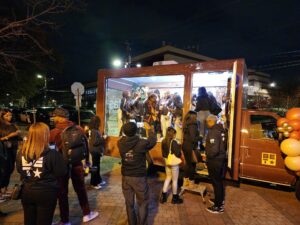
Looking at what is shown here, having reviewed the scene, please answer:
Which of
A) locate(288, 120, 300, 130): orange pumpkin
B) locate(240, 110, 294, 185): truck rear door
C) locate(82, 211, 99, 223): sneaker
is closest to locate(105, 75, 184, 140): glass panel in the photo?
locate(240, 110, 294, 185): truck rear door

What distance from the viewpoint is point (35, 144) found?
2732 mm

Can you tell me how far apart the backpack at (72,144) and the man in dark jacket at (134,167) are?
31.5 inches

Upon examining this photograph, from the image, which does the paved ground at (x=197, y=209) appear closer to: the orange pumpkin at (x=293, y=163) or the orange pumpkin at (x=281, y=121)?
the orange pumpkin at (x=293, y=163)

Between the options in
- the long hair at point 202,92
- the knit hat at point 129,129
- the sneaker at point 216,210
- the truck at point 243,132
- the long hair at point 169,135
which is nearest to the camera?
the knit hat at point 129,129

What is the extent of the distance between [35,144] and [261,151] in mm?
5049

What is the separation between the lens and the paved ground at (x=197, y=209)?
4.37 metres

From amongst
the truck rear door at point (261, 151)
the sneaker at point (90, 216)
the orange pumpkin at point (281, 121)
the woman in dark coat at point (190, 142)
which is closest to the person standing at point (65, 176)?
the sneaker at point (90, 216)

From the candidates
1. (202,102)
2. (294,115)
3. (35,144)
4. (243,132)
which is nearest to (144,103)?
(202,102)

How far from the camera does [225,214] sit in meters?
4.71

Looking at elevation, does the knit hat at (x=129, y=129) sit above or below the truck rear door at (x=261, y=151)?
above

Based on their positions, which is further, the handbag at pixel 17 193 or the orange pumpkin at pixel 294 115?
the orange pumpkin at pixel 294 115

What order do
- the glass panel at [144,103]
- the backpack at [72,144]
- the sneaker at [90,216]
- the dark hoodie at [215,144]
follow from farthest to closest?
the glass panel at [144,103], the dark hoodie at [215,144], the sneaker at [90,216], the backpack at [72,144]

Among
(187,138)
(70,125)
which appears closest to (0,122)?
(70,125)

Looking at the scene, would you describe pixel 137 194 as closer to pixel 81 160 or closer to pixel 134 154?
pixel 134 154
